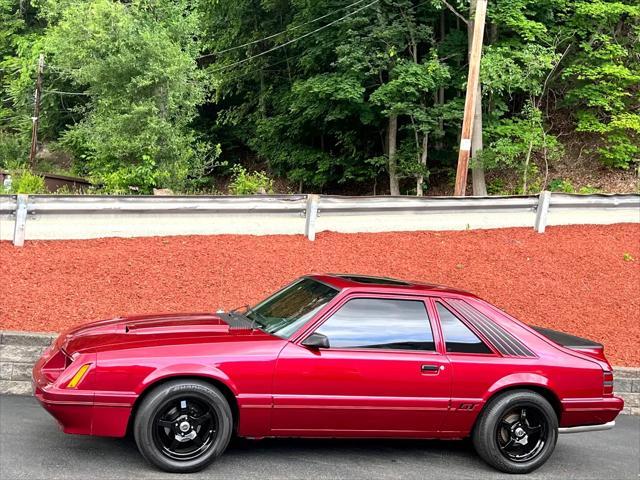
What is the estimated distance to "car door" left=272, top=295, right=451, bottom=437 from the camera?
4484 millimetres

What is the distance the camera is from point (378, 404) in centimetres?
460

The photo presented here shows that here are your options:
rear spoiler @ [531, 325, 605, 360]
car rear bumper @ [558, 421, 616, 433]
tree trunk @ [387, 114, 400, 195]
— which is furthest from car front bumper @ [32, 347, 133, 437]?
Answer: tree trunk @ [387, 114, 400, 195]

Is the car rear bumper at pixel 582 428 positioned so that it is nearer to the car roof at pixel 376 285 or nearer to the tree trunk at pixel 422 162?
the car roof at pixel 376 285

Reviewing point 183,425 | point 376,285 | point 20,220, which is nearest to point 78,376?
point 183,425

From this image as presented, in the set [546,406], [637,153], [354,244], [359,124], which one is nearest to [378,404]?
[546,406]

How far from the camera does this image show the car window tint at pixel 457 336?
488cm

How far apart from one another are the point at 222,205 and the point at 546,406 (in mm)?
6166

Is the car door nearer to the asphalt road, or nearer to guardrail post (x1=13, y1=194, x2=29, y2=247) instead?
the asphalt road

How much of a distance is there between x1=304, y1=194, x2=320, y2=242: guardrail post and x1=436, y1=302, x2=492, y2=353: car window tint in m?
5.08

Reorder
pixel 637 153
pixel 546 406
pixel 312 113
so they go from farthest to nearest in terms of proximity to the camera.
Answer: pixel 312 113 < pixel 637 153 < pixel 546 406

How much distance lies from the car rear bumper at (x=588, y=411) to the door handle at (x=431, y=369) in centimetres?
112

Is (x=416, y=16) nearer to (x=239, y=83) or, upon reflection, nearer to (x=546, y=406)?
(x=239, y=83)

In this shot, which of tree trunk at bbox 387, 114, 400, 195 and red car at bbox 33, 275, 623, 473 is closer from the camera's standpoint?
red car at bbox 33, 275, 623, 473

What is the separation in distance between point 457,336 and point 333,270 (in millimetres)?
4253
